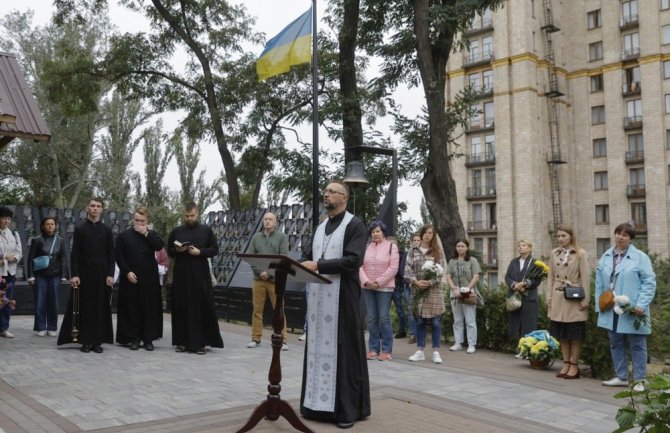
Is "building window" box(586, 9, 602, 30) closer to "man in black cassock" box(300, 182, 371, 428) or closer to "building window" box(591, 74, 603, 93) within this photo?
"building window" box(591, 74, 603, 93)

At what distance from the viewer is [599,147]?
44594 millimetres

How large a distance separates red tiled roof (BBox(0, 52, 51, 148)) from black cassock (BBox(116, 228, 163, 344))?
2.13 meters

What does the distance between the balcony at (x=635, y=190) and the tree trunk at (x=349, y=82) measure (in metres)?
32.2

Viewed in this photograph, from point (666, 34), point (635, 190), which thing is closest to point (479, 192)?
point (635, 190)

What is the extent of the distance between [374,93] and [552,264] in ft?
30.3

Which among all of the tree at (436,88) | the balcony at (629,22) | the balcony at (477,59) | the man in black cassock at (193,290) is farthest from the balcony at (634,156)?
the man in black cassock at (193,290)

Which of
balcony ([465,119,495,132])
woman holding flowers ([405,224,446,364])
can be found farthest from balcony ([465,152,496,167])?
woman holding flowers ([405,224,446,364])

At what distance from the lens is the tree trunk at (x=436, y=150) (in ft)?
45.1

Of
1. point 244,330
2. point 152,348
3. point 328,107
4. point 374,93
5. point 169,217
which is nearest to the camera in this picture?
point 152,348

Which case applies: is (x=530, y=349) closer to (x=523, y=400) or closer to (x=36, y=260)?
(x=523, y=400)

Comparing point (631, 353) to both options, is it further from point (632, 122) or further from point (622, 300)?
point (632, 122)

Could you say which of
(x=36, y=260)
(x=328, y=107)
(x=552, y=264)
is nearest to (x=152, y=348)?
(x=36, y=260)

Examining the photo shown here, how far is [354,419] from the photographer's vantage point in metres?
5.31

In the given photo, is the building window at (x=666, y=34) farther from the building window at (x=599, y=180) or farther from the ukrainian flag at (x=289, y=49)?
the ukrainian flag at (x=289, y=49)
